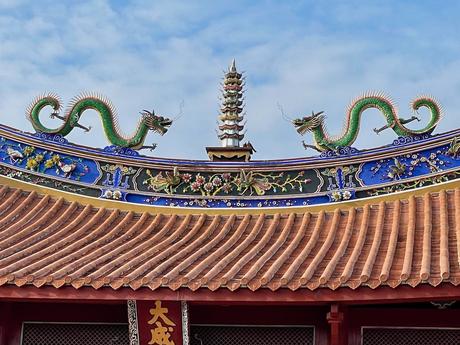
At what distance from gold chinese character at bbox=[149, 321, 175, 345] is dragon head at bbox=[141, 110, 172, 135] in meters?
2.96

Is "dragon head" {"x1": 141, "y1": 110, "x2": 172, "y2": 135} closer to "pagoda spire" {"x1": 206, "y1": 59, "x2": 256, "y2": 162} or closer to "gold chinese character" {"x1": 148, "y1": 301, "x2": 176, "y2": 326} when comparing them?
"pagoda spire" {"x1": 206, "y1": 59, "x2": 256, "y2": 162}

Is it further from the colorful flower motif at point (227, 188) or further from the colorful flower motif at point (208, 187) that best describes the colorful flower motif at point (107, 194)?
the colorful flower motif at point (227, 188)

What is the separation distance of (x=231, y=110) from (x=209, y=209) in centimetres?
149

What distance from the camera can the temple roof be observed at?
255 inches

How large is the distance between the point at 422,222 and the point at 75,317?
10.5 ft

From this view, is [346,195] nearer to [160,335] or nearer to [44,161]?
[160,335]

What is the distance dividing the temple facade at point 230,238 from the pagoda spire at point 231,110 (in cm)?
2

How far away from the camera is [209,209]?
9.02 metres

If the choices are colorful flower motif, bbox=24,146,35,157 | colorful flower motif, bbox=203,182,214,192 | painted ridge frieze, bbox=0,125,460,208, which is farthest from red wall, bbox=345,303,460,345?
colorful flower motif, bbox=24,146,35,157

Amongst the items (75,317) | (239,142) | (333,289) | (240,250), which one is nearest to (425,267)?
(333,289)

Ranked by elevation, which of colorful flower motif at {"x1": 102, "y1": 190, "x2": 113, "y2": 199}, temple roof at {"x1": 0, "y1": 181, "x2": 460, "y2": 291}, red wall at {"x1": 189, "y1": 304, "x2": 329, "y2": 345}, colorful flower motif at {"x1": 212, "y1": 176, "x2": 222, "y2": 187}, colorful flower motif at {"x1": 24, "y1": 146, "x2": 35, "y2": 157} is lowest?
red wall at {"x1": 189, "y1": 304, "x2": 329, "y2": 345}

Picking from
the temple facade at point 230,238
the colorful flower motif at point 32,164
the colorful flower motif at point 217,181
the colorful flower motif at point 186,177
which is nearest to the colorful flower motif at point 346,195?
the temple facade at point 230,238

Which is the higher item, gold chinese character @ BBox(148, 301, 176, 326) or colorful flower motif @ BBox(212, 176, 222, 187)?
colorful flower motif @ BBox(212, 176, 222, 187)

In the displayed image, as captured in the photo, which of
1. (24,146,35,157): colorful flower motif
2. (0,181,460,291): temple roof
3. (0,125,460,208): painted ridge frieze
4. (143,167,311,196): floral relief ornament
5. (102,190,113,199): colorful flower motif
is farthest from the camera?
(24,146,35,157): colorful flower motif
